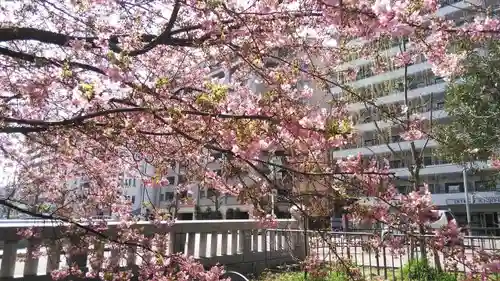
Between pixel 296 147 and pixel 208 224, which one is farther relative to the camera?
pixel 208 224

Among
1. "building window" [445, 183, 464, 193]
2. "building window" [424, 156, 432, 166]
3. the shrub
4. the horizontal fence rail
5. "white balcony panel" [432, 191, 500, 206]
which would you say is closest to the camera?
the horizontal fence rail

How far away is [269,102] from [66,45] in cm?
214

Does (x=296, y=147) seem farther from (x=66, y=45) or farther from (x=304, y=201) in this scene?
(x=66, y=45)

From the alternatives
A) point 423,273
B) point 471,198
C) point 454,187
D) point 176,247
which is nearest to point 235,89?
point 176,247

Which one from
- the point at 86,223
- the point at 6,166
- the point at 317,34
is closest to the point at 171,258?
the point at 86,223

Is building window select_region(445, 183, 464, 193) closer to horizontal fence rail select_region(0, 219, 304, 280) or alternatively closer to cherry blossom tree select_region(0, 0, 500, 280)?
horizontal fence rail select_region(0, 219, 304, 280)

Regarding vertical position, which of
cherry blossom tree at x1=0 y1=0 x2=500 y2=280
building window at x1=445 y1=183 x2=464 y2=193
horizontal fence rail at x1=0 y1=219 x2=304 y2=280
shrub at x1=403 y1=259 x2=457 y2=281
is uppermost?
building window at x1=445 y1=183 x2=464 y2=193

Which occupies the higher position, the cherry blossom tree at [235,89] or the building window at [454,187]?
the building window at [454,187]

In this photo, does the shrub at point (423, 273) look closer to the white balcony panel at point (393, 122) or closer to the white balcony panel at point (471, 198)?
the white balcony panel at point (393, 122)

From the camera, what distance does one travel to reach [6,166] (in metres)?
6.97

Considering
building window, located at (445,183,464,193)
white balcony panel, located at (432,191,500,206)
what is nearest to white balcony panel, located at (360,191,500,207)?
white balcony panel, located at (432,191,500,206)

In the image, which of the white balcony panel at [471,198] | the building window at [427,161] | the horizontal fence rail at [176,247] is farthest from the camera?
the building window at [427,161]

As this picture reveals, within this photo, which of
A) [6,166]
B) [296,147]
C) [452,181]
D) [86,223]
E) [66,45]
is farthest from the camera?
[452,181]

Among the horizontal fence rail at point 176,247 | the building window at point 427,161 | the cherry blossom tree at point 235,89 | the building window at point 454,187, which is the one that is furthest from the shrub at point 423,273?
the building window at point 427,161
